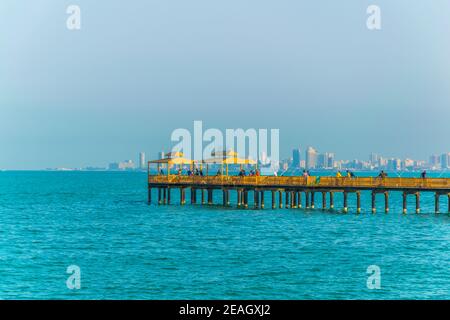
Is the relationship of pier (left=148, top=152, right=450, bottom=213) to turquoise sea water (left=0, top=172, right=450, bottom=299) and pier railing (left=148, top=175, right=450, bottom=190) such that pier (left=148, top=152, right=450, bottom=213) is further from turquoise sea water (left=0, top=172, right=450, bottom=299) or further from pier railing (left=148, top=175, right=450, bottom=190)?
turquoise sea water (left=0, top=172, right=450, bottom=299)

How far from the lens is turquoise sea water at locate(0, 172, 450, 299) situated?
2988cm

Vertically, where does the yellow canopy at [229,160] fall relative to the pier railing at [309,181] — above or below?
above

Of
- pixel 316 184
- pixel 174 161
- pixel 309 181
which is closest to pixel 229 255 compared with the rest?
pixel 316 184

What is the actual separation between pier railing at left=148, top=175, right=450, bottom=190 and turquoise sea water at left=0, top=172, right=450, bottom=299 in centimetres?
281

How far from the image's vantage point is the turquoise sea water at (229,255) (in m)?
29.9

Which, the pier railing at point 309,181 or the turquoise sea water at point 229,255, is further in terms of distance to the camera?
the pier railing at point 309,181

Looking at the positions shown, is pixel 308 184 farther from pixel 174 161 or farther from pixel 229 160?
pixel 174 161

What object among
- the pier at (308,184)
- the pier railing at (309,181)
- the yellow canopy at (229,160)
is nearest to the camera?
the pier railing at (309,181)

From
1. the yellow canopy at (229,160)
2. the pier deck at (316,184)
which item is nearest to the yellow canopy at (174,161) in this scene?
the pier deck at (316,184)

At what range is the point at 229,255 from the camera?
3856 cm

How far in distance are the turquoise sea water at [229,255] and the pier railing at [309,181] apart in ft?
9.23

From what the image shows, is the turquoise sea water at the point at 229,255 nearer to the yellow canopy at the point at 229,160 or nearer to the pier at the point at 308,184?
the pier at the point at 308,184

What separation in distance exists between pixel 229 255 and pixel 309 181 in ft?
72.0
